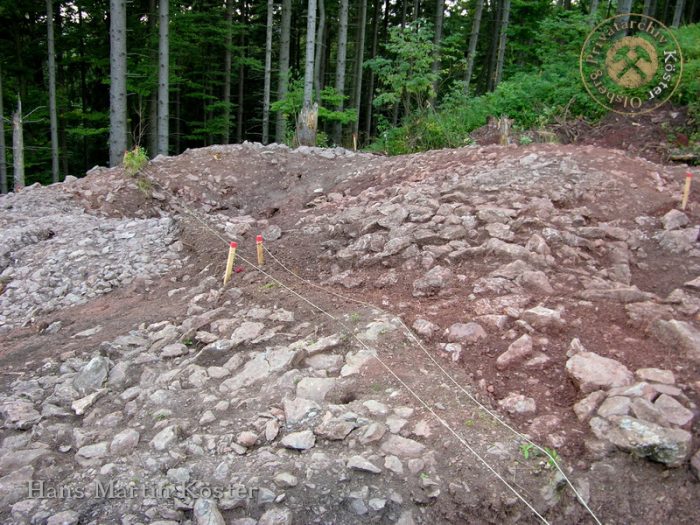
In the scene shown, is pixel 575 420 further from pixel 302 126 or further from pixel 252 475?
pixel 302 126

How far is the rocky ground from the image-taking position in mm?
2506

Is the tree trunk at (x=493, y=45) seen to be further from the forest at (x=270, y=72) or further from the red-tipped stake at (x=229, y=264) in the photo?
the red-tipped stake at (x=229, y=264)

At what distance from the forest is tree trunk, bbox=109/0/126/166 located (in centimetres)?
3

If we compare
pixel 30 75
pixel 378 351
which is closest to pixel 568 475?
pixel 378 351

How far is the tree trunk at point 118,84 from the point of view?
10492 mm

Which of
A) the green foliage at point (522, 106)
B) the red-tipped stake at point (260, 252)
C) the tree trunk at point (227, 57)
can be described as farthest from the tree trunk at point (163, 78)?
Result: the red-tipped stake at point (260, 252)

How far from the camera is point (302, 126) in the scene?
11.0 m

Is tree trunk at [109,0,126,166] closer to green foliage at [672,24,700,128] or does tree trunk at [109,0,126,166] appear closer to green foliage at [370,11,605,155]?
green foliage at [370,11,605,155]

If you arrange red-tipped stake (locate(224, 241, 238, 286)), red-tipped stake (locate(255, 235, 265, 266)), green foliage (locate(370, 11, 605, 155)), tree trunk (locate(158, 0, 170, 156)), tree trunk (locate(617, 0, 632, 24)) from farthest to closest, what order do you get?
tree trunk (locate(158, 0, 170, 156)) < tree trunk (locate(617, 0, 632, 24)) < green foliage (locate(370, 11, 605, 155)) < red-tipped stake (locate(255, 235, 265, 266)) < red-tipped stake (locate(224, 241, 238, 286))

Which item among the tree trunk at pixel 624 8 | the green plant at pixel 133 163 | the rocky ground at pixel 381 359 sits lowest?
the rocky ground at pixel 381 359

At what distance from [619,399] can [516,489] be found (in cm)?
90

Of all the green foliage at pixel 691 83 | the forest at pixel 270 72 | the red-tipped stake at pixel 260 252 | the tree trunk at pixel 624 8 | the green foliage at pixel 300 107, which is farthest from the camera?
the green foliage at pixel 300 107

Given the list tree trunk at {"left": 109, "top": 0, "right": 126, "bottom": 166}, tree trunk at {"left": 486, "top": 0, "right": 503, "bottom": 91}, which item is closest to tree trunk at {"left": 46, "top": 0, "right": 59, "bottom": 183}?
tree trunk at {"left": 109, "top": 0, "right": 126, "bottom": 166}

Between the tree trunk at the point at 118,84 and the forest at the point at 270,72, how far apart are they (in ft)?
0.09
